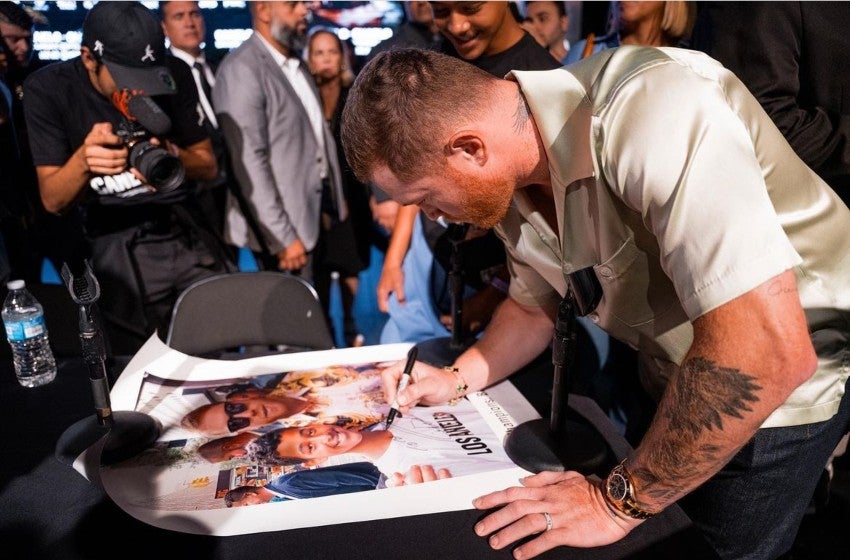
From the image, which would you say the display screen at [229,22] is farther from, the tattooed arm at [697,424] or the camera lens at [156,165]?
the tattooed arm at [697,424]

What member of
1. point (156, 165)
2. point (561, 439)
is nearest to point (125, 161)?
point (156, 165)

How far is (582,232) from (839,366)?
0.46m

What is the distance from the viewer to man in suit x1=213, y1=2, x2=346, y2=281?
2725mm

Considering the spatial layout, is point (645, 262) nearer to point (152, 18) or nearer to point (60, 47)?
point (152, 18)

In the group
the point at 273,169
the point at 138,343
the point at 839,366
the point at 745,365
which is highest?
the point at 745,365

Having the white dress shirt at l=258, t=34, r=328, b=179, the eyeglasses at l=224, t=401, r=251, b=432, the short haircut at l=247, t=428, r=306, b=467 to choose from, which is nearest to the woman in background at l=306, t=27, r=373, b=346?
the white dress shirt at l=258, t=34, r=328, b=179

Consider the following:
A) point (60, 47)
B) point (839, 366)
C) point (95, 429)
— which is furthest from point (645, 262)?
point (60, 47)

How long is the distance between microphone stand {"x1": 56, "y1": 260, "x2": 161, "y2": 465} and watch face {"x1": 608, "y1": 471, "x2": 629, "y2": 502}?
71 cm

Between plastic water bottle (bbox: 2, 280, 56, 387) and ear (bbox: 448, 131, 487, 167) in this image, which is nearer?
ear (bbox: 448, 131, 487, 167)

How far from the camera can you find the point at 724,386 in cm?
75

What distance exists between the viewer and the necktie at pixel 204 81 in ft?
10.1

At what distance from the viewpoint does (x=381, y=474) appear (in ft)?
3.14

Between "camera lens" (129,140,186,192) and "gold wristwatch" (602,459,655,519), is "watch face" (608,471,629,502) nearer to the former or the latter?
"gold wristwatch" (602,459,655,519)

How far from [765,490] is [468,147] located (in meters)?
0.70
